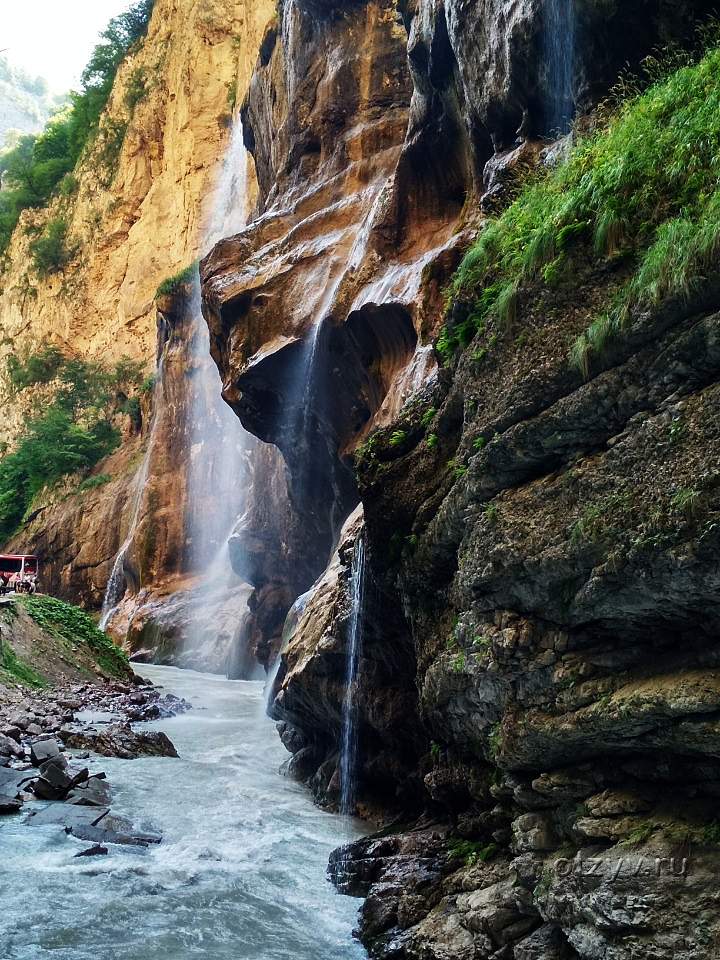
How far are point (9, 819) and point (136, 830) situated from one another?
138 cm

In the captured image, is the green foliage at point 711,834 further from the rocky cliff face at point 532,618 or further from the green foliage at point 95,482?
the green foliage at point 95,482

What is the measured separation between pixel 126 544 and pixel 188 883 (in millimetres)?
27071

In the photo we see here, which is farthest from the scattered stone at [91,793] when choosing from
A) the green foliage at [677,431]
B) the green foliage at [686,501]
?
the green foliage at [677,431]

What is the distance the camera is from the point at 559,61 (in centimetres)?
981

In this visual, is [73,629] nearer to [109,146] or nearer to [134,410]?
[134,410]

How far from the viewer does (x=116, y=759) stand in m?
12.2

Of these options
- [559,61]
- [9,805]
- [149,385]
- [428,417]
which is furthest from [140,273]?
[428,417]

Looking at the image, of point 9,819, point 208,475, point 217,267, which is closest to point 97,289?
point 208,475

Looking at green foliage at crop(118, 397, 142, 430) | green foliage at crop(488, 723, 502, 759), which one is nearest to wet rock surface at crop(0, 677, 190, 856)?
green foliage at crop(488, 723, 502, 759)

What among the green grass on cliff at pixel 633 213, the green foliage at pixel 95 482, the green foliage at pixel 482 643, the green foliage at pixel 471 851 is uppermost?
the green foliage at pixel 95 482

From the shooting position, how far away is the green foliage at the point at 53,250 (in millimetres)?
49875

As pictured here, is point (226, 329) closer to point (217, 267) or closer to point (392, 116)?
point (217, 267)

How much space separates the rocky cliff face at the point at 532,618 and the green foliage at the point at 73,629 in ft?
28.5

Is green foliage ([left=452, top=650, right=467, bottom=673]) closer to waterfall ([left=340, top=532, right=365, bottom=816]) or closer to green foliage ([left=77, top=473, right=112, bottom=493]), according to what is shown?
waterfall ([left=340, top=532, right=365, bottom=816])
